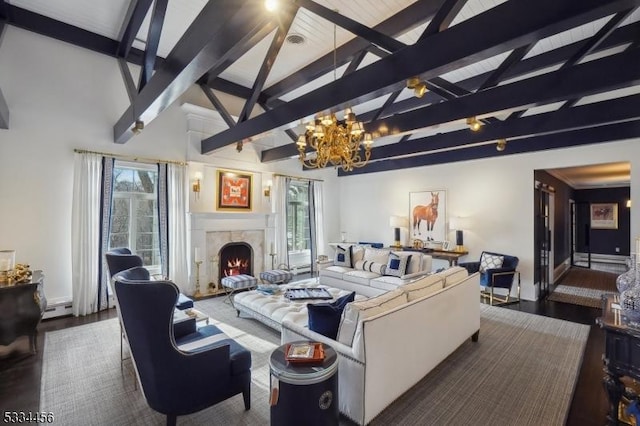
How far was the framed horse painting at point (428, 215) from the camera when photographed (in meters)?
6.89

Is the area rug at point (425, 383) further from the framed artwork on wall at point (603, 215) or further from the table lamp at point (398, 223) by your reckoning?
the framed artwork on wall at point (603, 215)

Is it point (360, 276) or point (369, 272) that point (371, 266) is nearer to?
point (369, 272)

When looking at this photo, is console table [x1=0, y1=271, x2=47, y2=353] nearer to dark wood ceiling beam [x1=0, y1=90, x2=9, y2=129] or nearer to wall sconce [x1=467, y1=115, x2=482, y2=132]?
dark wood ceiling beam [x1=0, y1=90, x2=9, y2=129]

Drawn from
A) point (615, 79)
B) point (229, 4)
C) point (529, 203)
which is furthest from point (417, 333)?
point (529, 203)

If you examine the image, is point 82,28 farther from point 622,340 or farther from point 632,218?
point 632,218

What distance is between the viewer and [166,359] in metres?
2.00

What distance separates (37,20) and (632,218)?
968 centimetres

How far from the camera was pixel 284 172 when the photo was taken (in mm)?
7527

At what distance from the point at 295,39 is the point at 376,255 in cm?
412

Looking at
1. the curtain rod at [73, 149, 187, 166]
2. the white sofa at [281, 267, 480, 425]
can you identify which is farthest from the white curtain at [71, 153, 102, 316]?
the white sofa at [281, 267, 480, 425]

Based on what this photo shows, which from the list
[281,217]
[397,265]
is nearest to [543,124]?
[397,265]

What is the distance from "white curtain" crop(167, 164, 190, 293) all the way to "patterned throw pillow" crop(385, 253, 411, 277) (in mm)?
3934

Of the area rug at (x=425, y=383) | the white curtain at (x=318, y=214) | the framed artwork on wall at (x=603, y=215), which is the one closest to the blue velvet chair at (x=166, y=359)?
the area rug at (x=425, y=383)

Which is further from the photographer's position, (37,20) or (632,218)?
(632,218)
